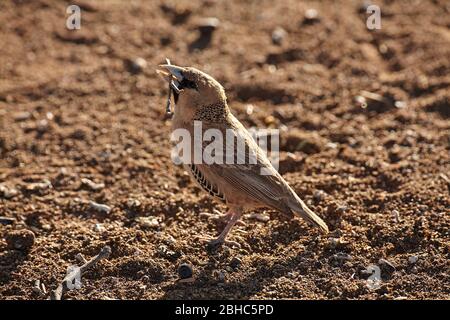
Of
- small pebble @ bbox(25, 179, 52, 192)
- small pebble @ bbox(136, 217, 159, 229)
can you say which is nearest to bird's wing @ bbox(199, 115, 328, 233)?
small pebble @ bbox(136, 217, 159, 229)

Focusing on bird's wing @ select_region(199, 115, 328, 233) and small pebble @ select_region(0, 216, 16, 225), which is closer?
bird's wing @ select_region(199, 115, 328, 233)

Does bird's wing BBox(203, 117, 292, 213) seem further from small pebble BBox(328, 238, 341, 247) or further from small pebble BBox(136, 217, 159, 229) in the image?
small pebble BBox(136, 217, 159, 229)

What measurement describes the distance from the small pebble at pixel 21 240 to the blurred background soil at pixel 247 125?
0.02 metres

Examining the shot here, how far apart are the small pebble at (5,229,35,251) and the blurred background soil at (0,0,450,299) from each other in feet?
0.05

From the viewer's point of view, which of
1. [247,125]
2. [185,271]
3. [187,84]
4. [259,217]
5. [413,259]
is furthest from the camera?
[247,125]

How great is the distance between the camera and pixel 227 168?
6.39m

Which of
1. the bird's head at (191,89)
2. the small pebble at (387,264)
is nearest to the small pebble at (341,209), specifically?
the small pebble at (387,264)

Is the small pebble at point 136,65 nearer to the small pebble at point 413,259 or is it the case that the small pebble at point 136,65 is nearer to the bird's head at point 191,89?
the bird's head at point 191,89

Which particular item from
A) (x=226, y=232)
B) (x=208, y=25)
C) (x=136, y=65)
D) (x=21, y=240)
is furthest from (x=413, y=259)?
(x=208, y=25)

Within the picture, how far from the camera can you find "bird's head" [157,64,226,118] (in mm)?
6535

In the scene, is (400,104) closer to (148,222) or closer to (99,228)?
(148,222)

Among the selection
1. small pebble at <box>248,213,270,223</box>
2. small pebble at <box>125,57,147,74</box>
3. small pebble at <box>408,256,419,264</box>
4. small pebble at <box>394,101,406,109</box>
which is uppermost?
small pebble at <box>125,57,147,74</box>

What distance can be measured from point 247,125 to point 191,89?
192cm
